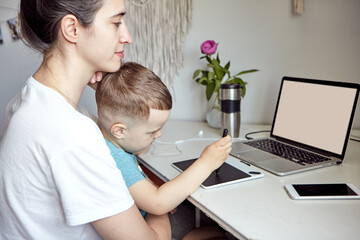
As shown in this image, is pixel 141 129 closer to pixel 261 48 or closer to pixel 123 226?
pixel 123 226

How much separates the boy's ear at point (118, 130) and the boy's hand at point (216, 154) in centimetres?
22

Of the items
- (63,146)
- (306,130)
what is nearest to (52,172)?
(63,146)

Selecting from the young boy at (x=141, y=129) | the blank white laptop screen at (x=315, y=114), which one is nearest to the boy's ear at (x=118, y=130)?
the young boy at (x=141, y=129)

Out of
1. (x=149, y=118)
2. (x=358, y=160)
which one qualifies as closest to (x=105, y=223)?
(x=149, y=118)

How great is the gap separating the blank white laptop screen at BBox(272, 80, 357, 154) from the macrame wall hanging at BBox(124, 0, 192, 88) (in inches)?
22.7

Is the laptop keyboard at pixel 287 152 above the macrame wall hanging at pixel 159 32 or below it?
below

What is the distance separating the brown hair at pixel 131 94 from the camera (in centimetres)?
91

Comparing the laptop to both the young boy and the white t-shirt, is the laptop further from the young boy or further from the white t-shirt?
the white t-shirt

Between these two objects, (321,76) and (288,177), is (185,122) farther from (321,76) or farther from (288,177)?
(288,177)

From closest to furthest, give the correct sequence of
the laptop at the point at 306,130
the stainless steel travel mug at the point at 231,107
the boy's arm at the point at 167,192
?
the boy's arm at the point at 167,192
the laptop at the point at 306,130
the stainless steel travel mug at the point at 231,107

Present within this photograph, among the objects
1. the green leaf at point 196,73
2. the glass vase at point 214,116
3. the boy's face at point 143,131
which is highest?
the green leaf at point 196,73

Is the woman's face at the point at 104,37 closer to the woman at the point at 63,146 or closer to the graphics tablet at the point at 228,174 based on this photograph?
the woman at the point at 63,146

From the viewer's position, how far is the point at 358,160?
3.60 ft

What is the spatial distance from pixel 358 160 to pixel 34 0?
3.36 feet
